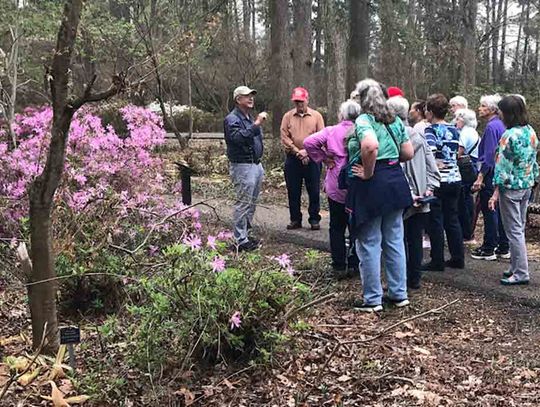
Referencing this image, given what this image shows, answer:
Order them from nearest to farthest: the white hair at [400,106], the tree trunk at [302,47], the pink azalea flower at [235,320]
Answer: the pink azalea flower at [235,320] < the white hair at [400,106] < the tree trunk at [302,47]

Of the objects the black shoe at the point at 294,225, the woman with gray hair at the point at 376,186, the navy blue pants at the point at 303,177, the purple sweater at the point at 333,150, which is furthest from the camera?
the black shoe at the point at 294,225

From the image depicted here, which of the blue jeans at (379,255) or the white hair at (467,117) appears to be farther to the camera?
the white hair at (467,117)

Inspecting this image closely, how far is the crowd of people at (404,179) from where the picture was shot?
4.98 metres

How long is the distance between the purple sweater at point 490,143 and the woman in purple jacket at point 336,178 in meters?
1.72

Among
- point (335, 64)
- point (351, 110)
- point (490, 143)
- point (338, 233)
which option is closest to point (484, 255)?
point (490, 143)

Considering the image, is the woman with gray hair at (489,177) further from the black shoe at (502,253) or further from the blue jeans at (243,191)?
the blue jeans at (243,191)

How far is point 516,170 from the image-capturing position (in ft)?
18.4

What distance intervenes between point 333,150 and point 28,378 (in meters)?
3.48

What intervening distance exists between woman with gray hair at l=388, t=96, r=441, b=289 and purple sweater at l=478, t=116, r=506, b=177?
108 cm

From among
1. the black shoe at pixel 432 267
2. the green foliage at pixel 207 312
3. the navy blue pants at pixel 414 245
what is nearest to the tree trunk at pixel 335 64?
the black shoe at pixel 432 267

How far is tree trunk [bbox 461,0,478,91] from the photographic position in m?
20.2

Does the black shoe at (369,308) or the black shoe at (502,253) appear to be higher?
the black shoe at (502,253)

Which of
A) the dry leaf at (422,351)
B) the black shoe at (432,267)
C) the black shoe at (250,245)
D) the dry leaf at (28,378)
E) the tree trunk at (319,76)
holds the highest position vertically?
the tree trunk at (319,76)

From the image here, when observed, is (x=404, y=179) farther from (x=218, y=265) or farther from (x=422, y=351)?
(x=218, y=265)
